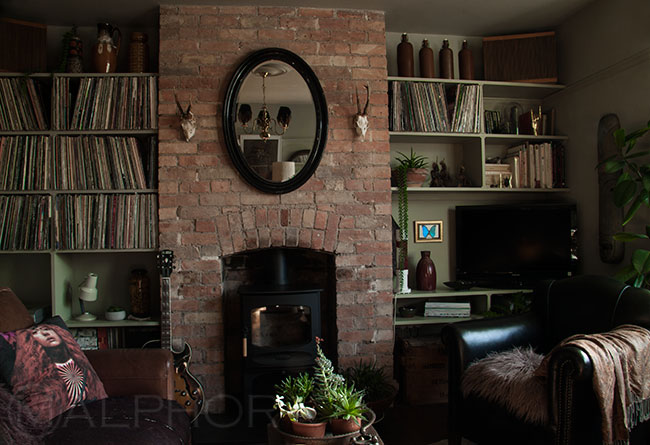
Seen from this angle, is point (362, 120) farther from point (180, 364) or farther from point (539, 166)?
point (180, 364)

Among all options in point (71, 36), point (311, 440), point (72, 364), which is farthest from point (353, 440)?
point (71, 36)

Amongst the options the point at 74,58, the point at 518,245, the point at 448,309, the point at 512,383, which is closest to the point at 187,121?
the point at 74,58

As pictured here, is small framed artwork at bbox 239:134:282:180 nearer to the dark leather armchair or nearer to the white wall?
the dark leather armchair

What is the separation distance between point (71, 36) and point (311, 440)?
9.91 feet

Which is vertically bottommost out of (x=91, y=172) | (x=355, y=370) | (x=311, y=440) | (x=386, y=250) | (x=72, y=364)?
(x=355, y=370)

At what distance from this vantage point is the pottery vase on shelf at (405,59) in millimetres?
3314

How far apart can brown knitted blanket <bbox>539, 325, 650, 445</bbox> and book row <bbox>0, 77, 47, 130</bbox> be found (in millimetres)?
3294

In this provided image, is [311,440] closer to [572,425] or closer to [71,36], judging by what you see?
[572,425]

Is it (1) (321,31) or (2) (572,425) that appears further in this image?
(1) (321,31)

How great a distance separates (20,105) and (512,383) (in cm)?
333

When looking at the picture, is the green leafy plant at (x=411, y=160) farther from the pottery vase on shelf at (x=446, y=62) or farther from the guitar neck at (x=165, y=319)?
the guitar neck at (x=165, y=319)

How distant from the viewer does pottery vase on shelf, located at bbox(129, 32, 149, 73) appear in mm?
3076

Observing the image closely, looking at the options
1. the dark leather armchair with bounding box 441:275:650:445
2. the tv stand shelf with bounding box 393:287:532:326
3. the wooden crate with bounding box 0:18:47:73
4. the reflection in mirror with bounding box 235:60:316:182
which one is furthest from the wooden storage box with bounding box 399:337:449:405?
the wooden crate with bounding box 0:18:47:73

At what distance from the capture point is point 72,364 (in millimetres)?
1868
